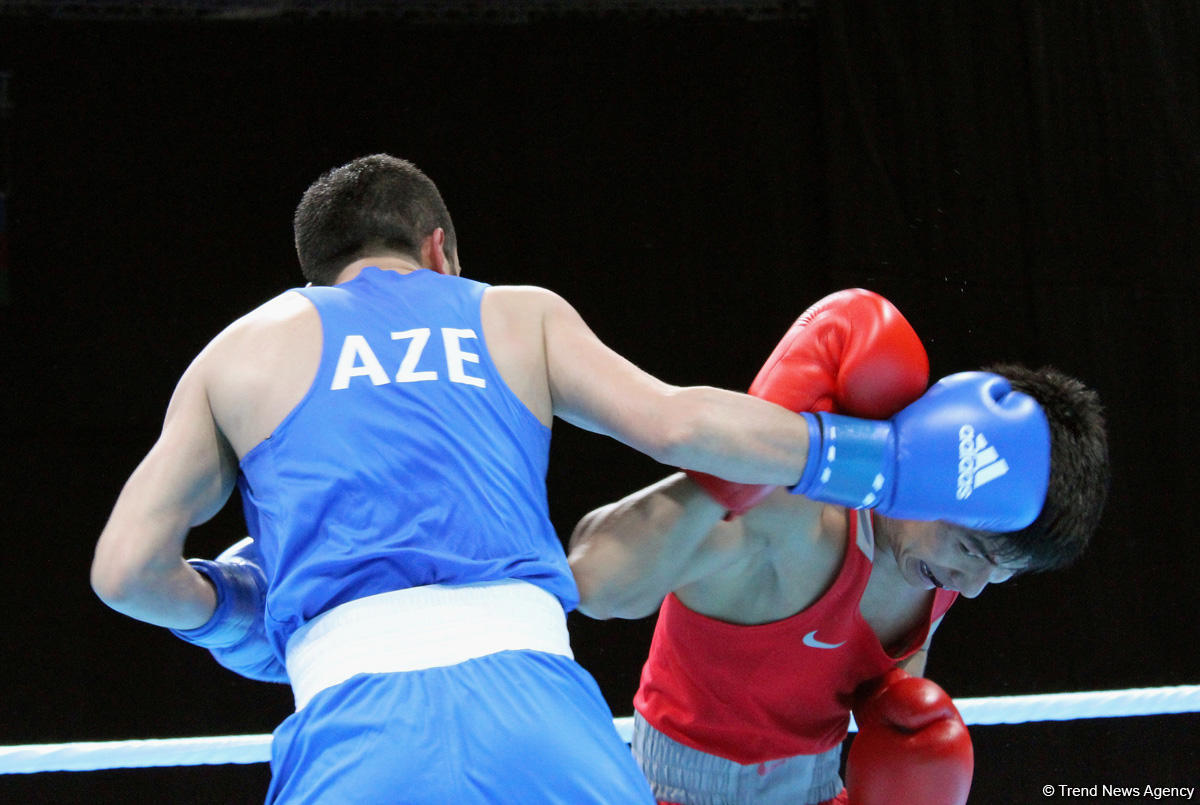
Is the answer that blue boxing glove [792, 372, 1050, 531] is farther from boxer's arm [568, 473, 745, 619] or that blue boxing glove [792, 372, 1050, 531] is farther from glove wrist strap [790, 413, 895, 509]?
boxer's arm [568, 473, 745, 619]

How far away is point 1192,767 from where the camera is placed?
3.81 metres

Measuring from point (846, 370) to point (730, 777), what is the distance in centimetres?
78

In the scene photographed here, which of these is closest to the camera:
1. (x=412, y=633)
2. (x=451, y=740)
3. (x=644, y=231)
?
(x=451, y=740)

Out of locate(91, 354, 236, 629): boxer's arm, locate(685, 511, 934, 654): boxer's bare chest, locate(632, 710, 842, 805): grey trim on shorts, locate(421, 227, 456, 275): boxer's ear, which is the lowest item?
locate(632, 710, 842, 805): grey trim on shorts

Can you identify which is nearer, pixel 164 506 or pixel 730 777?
pixel 164 506

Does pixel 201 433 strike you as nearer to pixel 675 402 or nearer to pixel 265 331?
pixel 265 331

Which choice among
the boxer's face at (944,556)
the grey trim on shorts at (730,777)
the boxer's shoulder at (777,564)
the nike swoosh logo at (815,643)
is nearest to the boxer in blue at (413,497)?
the boxer's face at (944,556)

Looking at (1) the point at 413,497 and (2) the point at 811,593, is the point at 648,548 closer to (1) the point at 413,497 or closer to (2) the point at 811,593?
(2) the point at 811,593

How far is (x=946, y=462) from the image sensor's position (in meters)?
1.51

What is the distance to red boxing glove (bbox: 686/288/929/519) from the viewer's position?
5.47ft

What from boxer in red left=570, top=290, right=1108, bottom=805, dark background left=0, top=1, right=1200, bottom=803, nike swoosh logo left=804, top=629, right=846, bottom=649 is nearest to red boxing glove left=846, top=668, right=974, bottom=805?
boxer in red left=570, top=290, right=1108, bottom=805

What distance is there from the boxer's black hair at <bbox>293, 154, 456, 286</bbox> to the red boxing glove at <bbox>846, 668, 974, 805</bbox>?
3.64 ft

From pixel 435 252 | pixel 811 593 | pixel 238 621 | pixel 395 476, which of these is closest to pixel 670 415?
pixel 395 476

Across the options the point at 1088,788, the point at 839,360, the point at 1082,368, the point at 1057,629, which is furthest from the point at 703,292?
the point at 1088,788
